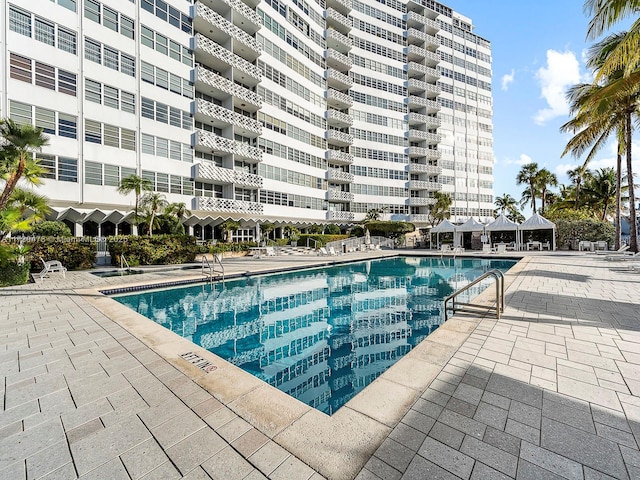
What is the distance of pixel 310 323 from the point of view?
800 cm

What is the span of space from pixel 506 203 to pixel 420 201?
21.8m

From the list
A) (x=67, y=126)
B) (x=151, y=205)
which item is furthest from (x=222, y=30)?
(x=151, y=205)

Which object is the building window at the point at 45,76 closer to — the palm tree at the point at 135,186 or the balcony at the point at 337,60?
the palm tree at the point at 135,186

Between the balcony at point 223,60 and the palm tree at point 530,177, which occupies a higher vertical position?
the balcony at point 223,60

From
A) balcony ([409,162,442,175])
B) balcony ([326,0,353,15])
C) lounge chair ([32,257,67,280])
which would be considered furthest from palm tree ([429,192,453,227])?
lounge chair ([32,257,67,280])

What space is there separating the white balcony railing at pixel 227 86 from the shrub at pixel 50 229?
47.8 feet

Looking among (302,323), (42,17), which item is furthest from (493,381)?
(42,17)

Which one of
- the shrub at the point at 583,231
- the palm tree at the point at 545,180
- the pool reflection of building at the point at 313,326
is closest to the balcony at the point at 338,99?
the shrub at the point at 583,231

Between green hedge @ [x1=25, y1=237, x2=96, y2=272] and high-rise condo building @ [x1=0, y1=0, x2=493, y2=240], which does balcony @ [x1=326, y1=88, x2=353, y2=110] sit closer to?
high-rise condo building @ [x1=0, y1=0, x2=493, y2=240]

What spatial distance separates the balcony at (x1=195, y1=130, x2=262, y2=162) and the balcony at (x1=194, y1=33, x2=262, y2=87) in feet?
20.4

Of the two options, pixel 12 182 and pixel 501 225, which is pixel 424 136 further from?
pixel 12 182

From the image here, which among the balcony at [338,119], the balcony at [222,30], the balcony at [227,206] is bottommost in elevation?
the balcony at [227,206]

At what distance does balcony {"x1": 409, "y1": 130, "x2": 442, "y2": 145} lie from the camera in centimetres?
4285

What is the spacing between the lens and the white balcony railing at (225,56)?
22797mm
